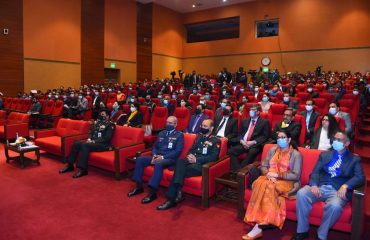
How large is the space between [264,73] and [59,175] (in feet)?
37.6

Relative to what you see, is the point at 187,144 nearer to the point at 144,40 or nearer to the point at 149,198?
the point at 149,198

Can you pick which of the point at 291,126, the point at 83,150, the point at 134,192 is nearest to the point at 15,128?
the point at 83,150

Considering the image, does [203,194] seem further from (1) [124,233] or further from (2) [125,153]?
(2) [125,153]

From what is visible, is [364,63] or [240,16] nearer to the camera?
[364,63]

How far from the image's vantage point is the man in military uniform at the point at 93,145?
15.5 feet

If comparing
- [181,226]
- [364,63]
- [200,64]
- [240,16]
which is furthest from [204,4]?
[181,226]

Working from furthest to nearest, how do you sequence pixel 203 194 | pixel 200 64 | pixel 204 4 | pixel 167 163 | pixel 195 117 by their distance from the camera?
pixel 200 64 → pixel 204 4 → pixel 195 117 → pixel 167 163 → pixel 203 194

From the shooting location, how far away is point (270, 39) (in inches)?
645

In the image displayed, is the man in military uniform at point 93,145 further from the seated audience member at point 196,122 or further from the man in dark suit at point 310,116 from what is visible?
the man in dark suit at point 310,116

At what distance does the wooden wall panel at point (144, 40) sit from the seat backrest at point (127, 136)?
42.2ft

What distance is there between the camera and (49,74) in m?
13.7

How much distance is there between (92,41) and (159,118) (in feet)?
33.4

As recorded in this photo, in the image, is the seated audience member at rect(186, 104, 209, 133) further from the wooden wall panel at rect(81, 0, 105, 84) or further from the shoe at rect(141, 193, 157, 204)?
the wooden wall panel at rect(81, 0, 105, 84)

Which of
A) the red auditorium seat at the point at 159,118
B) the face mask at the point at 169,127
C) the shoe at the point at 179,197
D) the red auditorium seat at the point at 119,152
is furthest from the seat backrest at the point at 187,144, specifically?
the red auditorium seat at the point at 159,118
